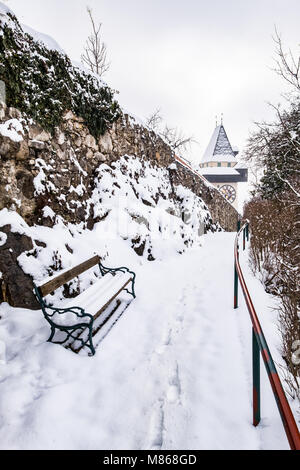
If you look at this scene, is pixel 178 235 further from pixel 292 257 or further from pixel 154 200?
pixel 292 257

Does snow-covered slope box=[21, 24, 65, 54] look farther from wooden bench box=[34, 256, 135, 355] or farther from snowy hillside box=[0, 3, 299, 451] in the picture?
wooden bench box=[34, 256, 135, 355]

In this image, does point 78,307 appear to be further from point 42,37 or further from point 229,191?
point 229,191

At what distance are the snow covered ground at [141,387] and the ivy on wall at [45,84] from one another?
3447mm

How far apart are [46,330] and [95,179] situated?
3872mm

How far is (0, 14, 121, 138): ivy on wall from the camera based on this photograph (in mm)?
3744

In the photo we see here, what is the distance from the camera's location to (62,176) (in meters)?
4.55

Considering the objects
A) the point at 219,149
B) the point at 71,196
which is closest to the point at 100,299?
the point at 71,196

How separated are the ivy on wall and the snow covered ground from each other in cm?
345

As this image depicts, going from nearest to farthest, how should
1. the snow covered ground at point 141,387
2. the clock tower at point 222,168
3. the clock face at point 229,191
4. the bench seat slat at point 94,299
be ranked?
the snow covered ground at point 141,387
the bench seat slat at point 94,299
the clock tower at point 222,168
the clock face at point 229,191

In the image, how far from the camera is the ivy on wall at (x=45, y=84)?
12.3ft

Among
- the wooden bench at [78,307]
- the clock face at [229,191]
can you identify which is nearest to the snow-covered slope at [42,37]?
the wooden bench at [78,307]

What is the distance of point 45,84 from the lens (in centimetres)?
437

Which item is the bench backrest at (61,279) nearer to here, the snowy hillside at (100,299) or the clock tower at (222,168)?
the snowy hillside at (100,299)

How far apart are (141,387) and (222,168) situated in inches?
1604
